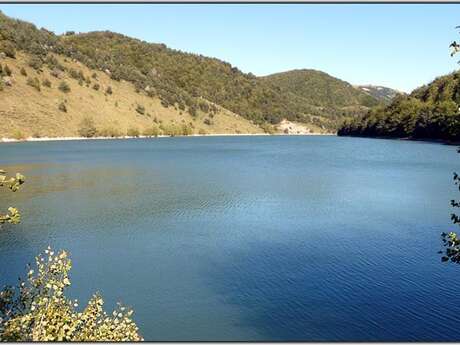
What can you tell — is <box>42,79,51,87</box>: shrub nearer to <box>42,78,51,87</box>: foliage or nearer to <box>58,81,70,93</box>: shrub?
<box>42,78,51,87</box>: foliage

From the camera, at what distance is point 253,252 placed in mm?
32750

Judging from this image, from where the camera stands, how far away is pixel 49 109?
165 metres

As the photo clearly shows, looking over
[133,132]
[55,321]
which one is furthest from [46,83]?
[55,321]

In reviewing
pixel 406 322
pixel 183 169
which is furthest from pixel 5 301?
pixel 183 169

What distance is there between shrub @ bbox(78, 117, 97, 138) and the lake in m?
110

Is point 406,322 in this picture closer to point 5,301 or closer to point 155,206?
point 5,301

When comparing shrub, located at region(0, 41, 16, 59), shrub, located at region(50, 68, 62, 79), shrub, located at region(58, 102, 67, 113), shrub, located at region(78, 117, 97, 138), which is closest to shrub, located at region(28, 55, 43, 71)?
shrub, located at region(50, 68, 62, 79)

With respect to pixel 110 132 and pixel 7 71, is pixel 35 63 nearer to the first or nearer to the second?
pixel 7 71

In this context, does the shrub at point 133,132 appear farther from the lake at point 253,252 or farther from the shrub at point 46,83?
the lake at point 253,252

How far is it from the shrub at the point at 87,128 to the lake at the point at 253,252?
4349 inches

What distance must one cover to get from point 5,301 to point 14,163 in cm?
8042

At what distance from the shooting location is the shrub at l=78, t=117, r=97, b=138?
17426 cm

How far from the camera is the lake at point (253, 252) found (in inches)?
850

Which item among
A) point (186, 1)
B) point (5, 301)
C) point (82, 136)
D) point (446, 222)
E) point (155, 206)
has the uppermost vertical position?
point (186, 1)
